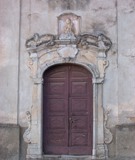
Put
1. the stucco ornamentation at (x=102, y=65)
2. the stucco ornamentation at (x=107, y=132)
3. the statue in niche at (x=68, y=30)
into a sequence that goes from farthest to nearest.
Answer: the statue in niche at (x=68, y=30) < the stucco ornamentation at (x=102, y=65) < the stucco ornamentation at (x=107, y=132)

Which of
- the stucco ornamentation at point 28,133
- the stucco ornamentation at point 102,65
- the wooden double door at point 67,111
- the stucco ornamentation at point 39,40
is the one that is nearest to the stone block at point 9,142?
the stucco ornamentation at point 28,133

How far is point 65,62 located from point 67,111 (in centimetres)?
144

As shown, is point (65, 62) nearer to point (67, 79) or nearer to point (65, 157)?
point (67, 79)

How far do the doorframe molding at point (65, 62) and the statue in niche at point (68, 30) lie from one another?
0.15 metres

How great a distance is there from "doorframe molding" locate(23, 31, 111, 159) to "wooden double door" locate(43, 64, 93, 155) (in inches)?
10.7

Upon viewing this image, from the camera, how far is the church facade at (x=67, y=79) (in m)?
12.1

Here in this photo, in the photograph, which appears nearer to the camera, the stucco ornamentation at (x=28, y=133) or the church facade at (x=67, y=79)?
the church facade at (x=67, y=79)

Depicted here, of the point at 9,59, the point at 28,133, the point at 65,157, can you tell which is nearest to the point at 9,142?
the point at 28,133

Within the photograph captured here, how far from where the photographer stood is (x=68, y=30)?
1238 centimetres

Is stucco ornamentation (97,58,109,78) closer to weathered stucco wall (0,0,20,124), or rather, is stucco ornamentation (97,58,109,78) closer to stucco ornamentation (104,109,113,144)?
stucco ornamentation (104,109,113,144)

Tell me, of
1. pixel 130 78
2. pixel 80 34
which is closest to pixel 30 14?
pixel 80 34

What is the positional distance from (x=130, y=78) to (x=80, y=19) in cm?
226

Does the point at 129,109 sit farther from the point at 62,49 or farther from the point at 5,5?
the point at 5,5

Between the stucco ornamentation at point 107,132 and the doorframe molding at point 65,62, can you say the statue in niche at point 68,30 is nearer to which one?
the doorframe molding at point 65,62
